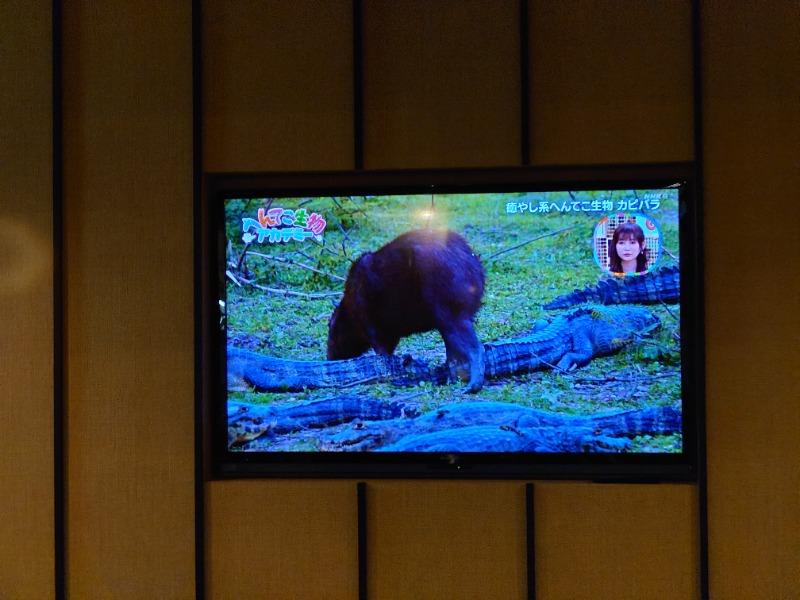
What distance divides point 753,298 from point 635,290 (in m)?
0.51

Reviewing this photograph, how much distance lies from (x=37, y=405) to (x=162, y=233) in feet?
3.22

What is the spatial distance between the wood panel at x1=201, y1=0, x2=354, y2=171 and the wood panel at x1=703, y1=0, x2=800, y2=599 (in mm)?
1665

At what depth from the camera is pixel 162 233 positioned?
314 centimetres

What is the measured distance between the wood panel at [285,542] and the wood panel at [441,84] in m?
1.55

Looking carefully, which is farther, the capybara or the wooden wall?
the capybara

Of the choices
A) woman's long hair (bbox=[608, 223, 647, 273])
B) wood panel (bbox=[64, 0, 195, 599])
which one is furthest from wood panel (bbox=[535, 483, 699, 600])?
wood panel (bbox=[64, 0, 195, 599])

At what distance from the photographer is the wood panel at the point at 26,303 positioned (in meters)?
3.13

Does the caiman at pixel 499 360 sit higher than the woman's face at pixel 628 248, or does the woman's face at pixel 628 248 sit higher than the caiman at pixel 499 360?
Result: the woman's face at pixel 628 248

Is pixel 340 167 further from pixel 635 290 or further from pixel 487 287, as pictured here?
pixel 635 290

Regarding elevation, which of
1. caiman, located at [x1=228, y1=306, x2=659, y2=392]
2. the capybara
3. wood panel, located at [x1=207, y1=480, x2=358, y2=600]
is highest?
the capybara

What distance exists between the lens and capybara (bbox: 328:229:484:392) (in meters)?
3.09

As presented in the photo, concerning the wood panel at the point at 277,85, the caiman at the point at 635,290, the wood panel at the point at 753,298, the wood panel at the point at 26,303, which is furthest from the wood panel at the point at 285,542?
the wood panel at the point at 753,298

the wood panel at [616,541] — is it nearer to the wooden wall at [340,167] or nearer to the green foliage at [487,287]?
the wooden wall at [340,167]

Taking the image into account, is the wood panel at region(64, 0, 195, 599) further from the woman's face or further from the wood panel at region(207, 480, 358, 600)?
the woman's face
